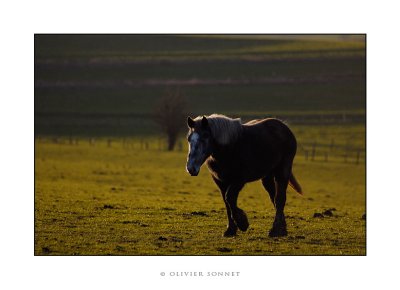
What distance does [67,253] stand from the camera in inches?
496

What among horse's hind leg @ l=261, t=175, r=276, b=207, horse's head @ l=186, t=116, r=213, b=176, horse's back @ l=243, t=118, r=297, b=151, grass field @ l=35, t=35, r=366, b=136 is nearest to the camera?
horse's head @ l=186, t=116, r=213, b=176

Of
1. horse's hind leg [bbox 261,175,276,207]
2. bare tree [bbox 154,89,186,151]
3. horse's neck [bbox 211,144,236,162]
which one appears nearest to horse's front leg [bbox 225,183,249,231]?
horse's neck [bbox 211,144,236,162]

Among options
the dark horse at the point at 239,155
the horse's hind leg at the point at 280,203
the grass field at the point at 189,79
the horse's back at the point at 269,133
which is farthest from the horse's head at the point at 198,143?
the grass field at the point at 189,79

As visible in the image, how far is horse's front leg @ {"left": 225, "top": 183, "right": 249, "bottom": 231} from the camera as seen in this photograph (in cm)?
1280

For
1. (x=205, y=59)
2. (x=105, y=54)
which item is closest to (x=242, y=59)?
(x=205, y=59)

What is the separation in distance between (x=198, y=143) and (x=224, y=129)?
0.79 metres

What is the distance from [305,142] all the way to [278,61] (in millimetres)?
28741

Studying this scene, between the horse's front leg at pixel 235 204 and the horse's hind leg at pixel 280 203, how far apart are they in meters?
1.16

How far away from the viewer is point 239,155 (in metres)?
13.0

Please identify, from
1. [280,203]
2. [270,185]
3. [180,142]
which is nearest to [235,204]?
[280,203]

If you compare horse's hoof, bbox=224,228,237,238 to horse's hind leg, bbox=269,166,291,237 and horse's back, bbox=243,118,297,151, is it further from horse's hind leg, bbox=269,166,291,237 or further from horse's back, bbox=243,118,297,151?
horse's back, bbox=243,118,297,151

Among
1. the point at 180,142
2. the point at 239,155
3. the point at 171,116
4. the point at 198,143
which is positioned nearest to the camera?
the point at 198,143

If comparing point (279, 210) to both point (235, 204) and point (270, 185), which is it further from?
point (235, 204)
